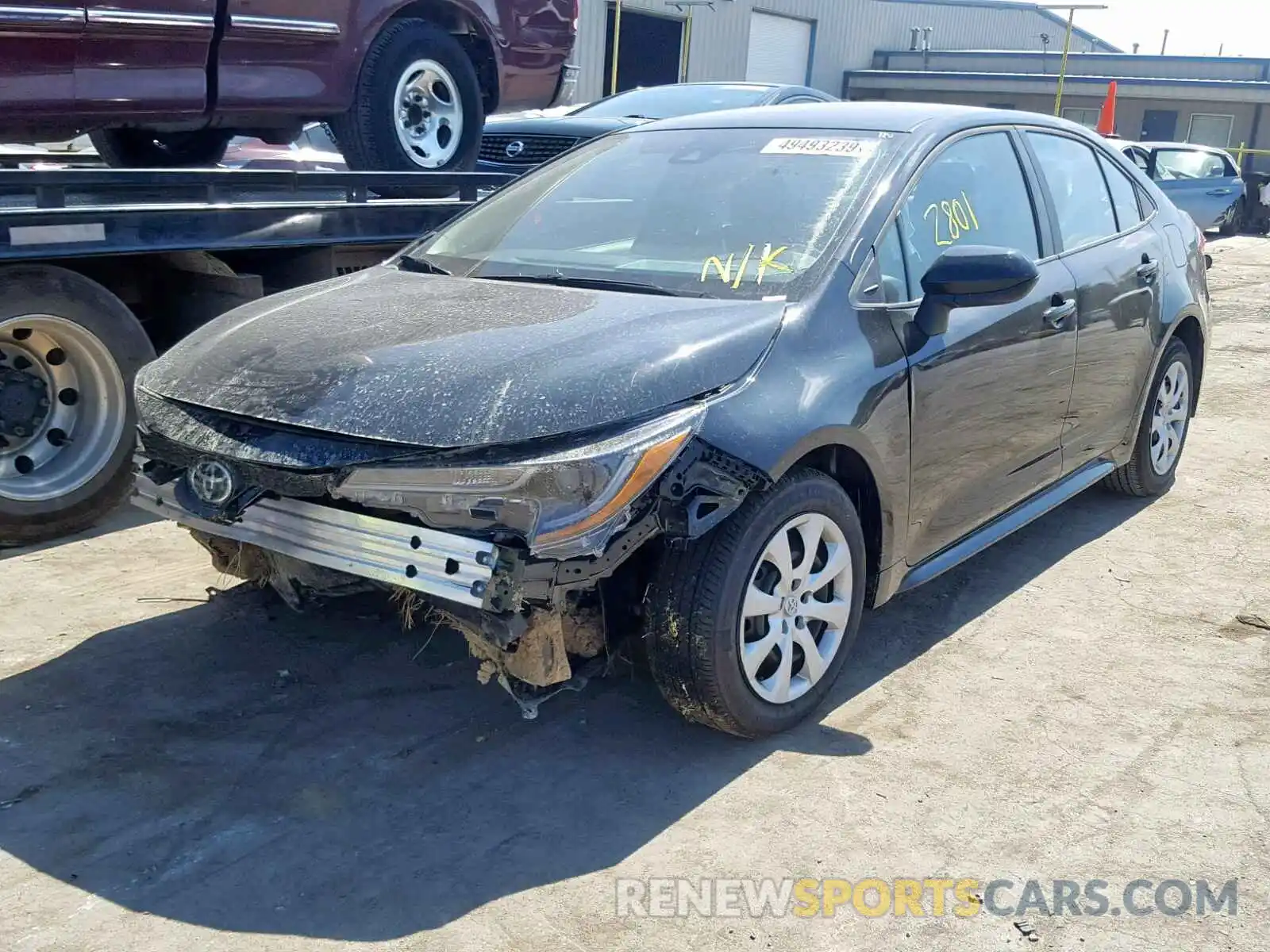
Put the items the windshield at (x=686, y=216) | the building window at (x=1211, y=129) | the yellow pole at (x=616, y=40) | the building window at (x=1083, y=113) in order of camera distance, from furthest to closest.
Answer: the building window at (x=1083, y=113), the building window at (x=1211, y=129), the yellow pole at (x=616, y=40), the windshield at (x=686, y=216)

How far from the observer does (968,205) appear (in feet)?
13.4

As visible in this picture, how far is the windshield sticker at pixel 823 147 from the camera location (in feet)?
12.7

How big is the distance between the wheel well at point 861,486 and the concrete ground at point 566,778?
408 mm

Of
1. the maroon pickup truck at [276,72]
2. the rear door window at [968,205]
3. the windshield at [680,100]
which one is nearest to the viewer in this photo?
the rear door window at [968,205]

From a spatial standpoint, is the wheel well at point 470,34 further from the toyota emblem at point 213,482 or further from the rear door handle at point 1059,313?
the toyota emblem at point 213,482

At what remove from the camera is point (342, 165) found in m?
8.53

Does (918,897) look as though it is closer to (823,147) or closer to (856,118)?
(823,147)

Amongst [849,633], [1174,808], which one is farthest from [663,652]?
[1174,808]

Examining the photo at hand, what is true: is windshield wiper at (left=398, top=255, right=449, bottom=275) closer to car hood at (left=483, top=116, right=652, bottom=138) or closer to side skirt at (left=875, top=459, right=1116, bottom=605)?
side skirt at (left=875, top=459, right=1116, bottom=605)

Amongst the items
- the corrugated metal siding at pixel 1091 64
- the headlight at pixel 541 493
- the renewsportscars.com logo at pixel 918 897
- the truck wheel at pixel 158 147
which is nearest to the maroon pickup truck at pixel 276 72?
the truck wheel at pixel 158 147

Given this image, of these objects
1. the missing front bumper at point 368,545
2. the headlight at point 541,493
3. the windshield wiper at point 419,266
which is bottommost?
the missing front bumper at point 368,545

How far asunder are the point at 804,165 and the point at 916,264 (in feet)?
1.60

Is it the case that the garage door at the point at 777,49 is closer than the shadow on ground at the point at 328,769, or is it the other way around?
the shadow on ground at the point at 328,769

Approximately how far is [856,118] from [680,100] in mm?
5736
